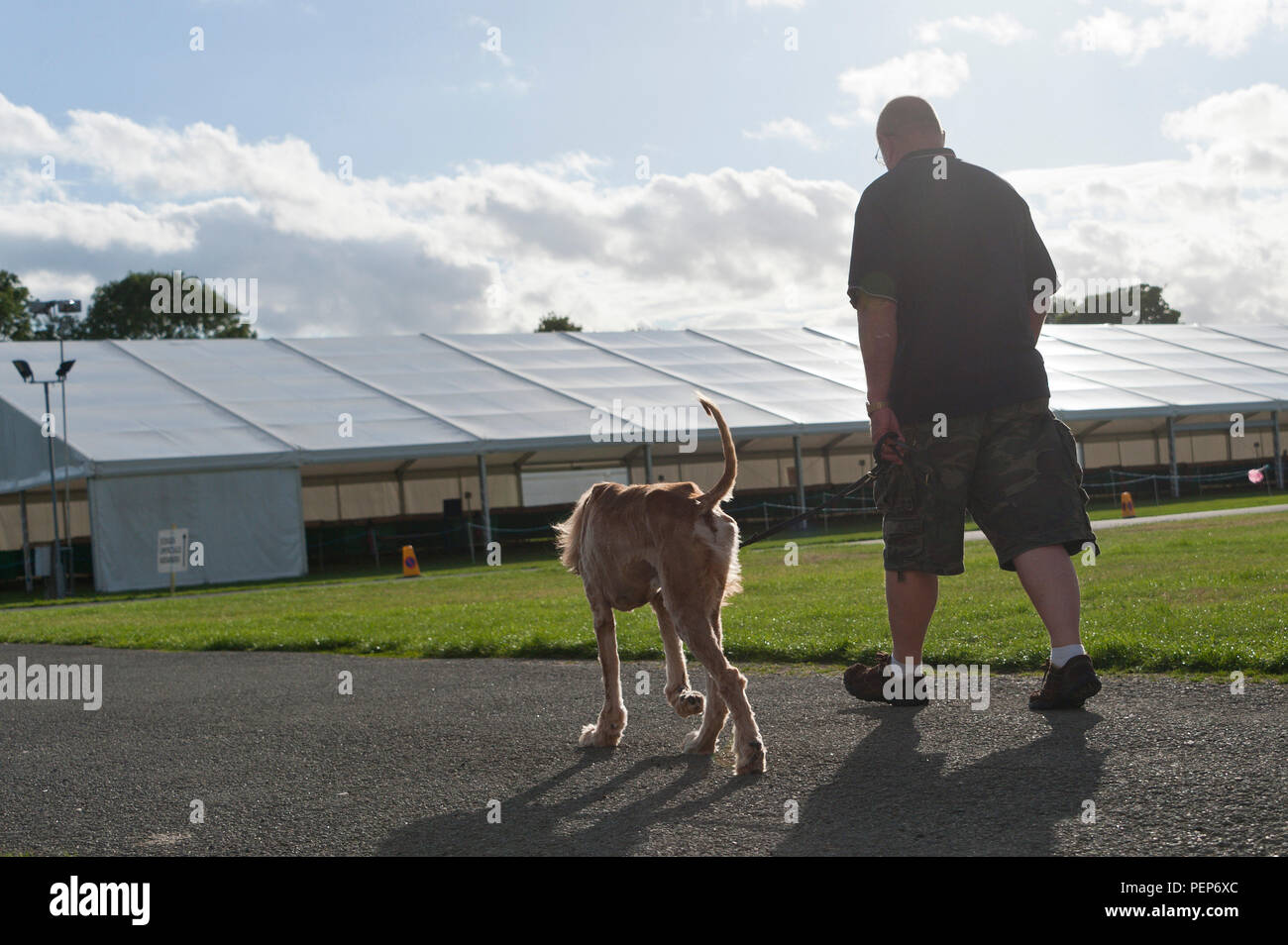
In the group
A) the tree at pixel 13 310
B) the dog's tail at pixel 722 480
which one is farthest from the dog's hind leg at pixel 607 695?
the tree at pixel 13 310

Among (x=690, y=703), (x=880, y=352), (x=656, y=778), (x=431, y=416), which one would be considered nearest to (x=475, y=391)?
(x=431, y=416)

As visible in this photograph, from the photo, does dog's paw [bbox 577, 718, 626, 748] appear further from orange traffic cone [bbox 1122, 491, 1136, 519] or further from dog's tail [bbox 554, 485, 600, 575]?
orange traffic cone [bbox 1122, 491, 1136, 519]

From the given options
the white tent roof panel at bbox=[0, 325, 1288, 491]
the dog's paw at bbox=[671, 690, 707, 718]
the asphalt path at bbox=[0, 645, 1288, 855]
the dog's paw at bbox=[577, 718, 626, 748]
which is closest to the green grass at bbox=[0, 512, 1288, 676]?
the asphalt path at bbox=[0, 645, 1288, 855]

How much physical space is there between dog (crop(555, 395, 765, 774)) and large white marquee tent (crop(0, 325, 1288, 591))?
2186 cm

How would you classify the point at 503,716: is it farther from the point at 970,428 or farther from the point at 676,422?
the point at 676,422

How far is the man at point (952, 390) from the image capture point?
5.18 meters

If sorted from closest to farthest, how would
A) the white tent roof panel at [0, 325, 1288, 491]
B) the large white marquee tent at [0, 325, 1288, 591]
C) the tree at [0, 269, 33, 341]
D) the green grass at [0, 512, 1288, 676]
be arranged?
1. the green grass at [0, 512, 1288, 676]
2. the large white marquee tent at [0, 325, 1288, 591]
3. the white tent roof panel at [0, 325, 1288, 491]
4. the tree at [0, 269, 33, 341]

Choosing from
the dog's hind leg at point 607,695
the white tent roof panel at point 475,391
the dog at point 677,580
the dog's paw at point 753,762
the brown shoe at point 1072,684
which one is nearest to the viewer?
the dog's paw at point 753,762

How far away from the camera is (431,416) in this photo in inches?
1161

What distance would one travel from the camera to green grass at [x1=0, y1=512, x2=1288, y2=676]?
6.96 meters

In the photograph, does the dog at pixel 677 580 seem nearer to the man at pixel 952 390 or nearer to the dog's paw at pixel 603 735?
the dog's paw at pixel 603 735

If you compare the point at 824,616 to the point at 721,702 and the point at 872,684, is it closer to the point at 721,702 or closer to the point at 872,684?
the point at 872,684
